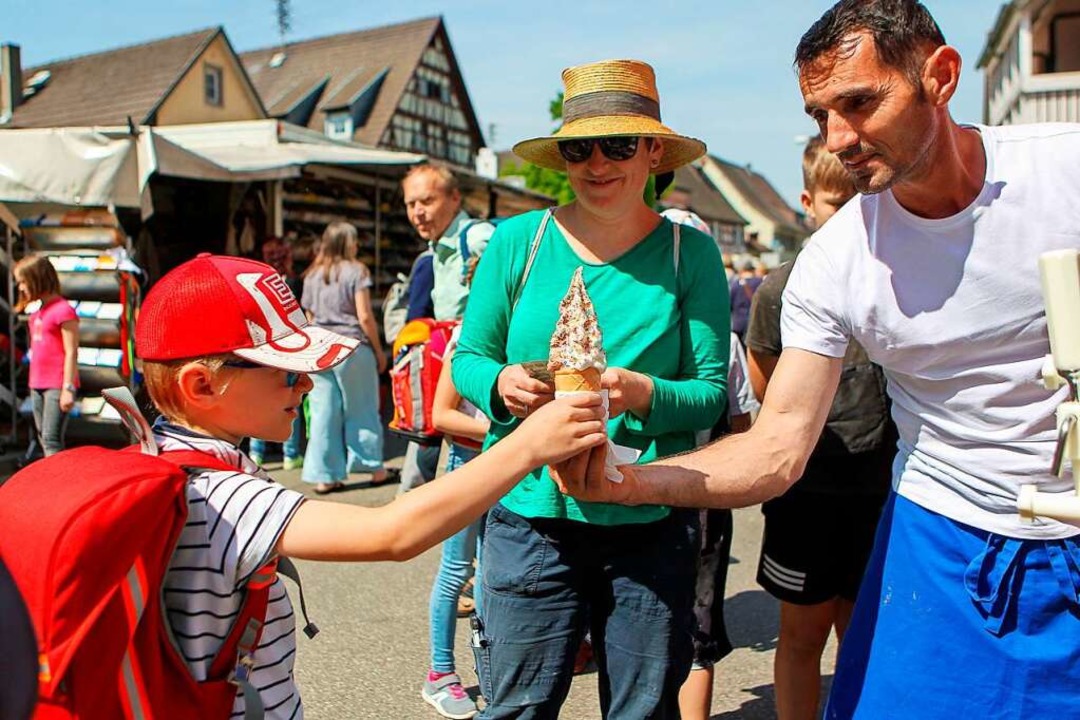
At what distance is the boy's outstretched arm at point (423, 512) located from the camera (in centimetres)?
163

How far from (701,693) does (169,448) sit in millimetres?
2186

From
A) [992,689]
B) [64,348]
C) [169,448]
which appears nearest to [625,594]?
[992,689]

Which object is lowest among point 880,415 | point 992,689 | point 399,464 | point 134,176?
point 399,464

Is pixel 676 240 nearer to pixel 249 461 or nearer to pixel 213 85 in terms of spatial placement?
pixel 249 461

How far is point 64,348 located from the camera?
727cm

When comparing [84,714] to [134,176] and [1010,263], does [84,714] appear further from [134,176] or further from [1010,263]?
[134,176]

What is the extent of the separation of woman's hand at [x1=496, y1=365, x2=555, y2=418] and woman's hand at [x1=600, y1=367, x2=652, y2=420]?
0.44ft

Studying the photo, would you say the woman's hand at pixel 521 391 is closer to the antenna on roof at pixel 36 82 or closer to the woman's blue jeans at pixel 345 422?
the woman's blue jeans at pixel 345 422

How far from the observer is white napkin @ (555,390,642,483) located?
1859 mm

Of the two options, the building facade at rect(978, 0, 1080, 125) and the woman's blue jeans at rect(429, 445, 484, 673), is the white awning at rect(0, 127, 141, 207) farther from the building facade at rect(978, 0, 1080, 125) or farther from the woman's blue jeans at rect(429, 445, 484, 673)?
the building facade at rect(978, 0, 1080, 125)

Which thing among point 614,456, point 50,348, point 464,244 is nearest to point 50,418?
point 50,348

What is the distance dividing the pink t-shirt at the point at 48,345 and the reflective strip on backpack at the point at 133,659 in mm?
6346

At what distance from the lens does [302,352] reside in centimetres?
190

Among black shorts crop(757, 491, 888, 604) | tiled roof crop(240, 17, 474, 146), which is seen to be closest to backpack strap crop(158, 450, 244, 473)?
black shorts crop(757, 491, 888, 604)
